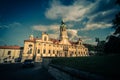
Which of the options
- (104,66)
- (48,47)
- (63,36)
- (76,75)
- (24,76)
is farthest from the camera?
(63,36)

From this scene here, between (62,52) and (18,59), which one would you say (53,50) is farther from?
(18,59)

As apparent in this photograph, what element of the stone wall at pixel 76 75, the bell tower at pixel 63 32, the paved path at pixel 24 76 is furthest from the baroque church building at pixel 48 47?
the stone wall at pixel 76 75

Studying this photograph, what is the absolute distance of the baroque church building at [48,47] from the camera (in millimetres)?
50938

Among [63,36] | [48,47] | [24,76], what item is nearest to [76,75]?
[24,76]

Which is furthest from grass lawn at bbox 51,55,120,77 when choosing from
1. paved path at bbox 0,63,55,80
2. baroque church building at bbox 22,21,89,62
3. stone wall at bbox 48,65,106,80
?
baroque church building at bbox 22,21,89,62

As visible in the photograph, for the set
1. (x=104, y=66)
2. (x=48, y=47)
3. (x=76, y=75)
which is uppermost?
(x=48, y=47)

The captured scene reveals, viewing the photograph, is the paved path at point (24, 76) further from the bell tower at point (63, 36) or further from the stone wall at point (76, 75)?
the bell tower at point (63, 36)

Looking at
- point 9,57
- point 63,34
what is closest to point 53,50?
point 63,34

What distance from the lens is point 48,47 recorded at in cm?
5584

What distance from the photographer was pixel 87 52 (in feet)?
252

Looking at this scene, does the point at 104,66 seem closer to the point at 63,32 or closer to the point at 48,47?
the point at 48,47

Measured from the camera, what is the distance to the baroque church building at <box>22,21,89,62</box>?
50.9 m

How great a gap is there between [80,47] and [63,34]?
56.1 ft

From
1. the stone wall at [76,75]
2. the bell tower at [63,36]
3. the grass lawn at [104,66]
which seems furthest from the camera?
the bell tower at [63,36]
